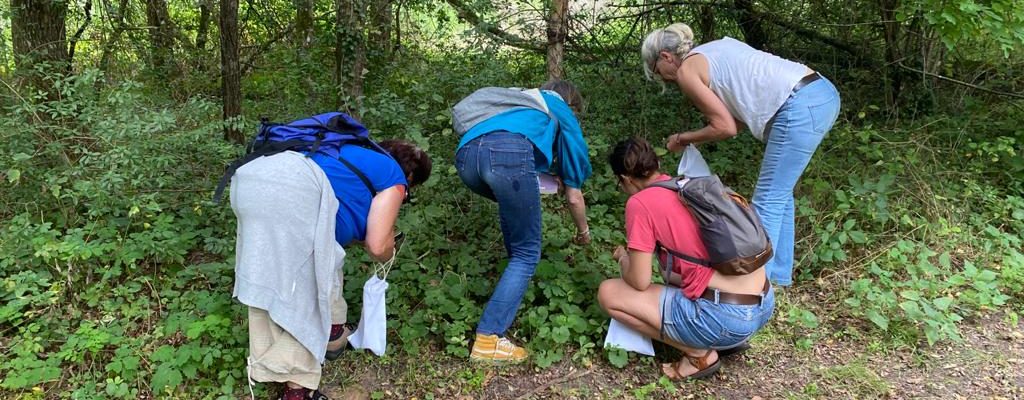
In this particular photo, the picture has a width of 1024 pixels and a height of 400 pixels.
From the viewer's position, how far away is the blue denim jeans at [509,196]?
268cm

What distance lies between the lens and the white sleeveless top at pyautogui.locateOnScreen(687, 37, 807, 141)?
2979mm

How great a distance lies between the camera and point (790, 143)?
3033 millimetres

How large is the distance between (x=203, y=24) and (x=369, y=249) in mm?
5591

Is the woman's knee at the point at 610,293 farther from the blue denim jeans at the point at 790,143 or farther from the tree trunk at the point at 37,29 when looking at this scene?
the tree trunk at the point at 37,29

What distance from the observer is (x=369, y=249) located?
2441 millimetres

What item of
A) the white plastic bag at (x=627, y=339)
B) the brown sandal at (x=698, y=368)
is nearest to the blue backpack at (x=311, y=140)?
the white plastic bag at (x=627, y=339)

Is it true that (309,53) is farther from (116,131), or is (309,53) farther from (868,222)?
(868,222)

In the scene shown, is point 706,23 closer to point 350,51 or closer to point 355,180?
point 350,51

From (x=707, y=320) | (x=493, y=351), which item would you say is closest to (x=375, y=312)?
(x=493, y=351)

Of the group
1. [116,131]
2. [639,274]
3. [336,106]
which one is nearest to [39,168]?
[116,131]

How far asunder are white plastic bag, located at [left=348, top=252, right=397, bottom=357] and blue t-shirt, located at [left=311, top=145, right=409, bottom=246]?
328mm

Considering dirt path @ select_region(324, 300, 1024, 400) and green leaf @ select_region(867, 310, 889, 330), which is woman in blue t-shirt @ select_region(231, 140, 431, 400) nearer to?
dirt path @ select_region(324, 300, 1024, 400)

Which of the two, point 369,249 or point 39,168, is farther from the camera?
point 39,168


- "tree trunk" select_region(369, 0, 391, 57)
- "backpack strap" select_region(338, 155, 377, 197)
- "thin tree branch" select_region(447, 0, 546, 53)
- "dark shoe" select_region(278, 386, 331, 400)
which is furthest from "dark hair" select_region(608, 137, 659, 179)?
"tree trunk" select_region(369, 0, 391, 57)
